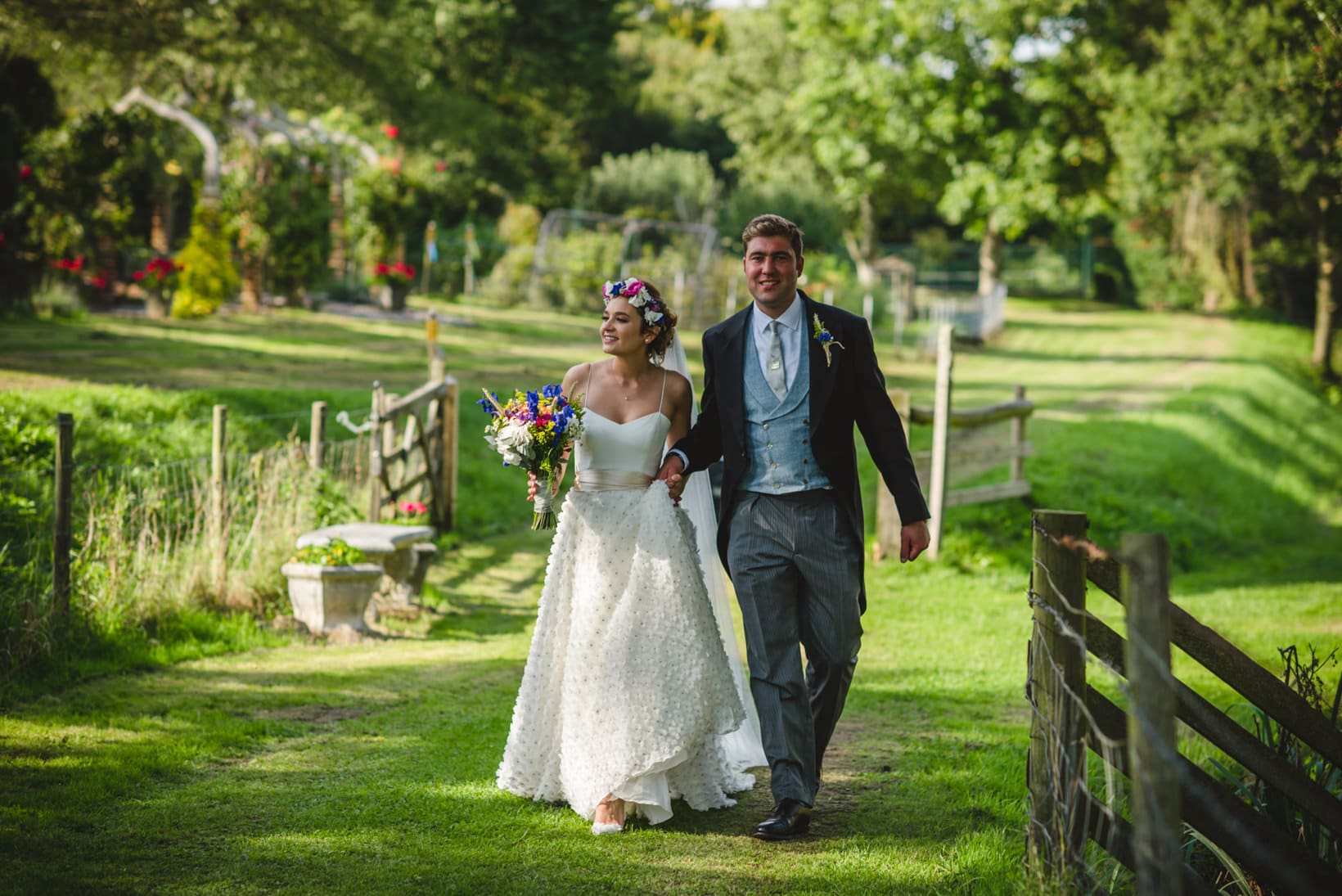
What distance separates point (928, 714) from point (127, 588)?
486 cm

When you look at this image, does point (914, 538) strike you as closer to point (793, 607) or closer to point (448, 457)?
point (793, 607)

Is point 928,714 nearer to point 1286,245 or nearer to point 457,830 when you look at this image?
point 457,830

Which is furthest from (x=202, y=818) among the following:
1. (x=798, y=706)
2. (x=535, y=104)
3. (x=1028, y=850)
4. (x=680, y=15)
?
(x=680, y=15)

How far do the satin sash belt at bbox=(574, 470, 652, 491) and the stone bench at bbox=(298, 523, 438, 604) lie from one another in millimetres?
3860

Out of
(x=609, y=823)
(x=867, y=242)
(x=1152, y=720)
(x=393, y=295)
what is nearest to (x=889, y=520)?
(x=609, y=823)

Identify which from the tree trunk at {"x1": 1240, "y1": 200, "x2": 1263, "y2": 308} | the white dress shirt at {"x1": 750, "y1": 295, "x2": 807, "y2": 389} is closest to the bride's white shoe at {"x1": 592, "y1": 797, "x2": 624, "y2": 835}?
the white dress shirt at {"x1": 750, "y1": 295, "x2": 807, "y2": 389}

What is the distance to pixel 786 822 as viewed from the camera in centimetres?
462

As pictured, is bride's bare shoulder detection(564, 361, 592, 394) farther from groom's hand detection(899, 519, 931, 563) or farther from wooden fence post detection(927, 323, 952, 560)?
wooden fence post detection(927, 323, 952, 560)

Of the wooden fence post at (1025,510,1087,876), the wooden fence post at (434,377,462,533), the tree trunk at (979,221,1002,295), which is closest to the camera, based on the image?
the wooden fence post at (1025,510,1087,876)

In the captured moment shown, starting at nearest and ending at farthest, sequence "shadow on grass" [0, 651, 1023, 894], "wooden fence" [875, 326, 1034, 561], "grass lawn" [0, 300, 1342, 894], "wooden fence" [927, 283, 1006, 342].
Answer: "shadow on grass" [0, 651, 1023, 894], "grass lawn" [0, 300, 1342, 894], "wooden fence" [875, 326, 1034, 561], "wooden fence" [927, 283, 1006, 342]

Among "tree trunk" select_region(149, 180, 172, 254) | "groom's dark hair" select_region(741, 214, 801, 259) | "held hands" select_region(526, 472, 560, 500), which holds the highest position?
"tree trunk" select_region(149, 180, 172, 254)

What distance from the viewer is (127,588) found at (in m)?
7.70

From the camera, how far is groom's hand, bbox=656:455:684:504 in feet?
16.5

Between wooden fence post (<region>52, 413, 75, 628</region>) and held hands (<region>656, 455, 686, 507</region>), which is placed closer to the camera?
held hands (<region>656, 455, 686, 507</region>)
